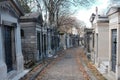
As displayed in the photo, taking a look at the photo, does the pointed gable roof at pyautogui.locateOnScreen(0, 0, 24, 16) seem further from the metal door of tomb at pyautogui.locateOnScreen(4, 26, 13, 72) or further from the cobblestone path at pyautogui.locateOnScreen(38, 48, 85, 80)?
the cobblestone path at pyautogui.locateOnScreen(38, 48, 85, 80)

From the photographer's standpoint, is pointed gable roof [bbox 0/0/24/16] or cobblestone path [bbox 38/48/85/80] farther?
cobblestone path [bbox 38/48/85/80]

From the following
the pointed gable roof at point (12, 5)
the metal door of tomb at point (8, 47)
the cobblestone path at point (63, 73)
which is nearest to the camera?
the pointed gable roof at point (12, 5)

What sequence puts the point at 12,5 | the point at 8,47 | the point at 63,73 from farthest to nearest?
the point at 63,73, the point at 8,47, the point at 12,5

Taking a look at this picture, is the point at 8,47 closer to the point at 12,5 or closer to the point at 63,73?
the point at 12,5

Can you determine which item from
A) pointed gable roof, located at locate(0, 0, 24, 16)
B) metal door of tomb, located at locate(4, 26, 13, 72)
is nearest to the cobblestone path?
metal door of tomb, located at locate(4, 26, 13, 72)

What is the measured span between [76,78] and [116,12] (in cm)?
386

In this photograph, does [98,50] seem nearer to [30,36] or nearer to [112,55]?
[112,55]

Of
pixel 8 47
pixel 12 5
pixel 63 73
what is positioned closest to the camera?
pixel 12 5

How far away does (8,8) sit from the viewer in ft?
30.2

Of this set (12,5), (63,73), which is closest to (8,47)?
(12,5)

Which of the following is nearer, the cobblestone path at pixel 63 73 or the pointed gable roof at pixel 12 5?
the pointed gable roof at pixel 12 5

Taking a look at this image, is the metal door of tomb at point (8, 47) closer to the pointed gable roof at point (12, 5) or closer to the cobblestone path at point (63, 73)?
the pointed gable roof at point (12, 5)

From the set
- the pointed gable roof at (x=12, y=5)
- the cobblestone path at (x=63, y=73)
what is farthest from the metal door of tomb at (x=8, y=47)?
the cobblestone path at (x=63, y=73)

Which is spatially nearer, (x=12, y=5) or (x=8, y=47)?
(x=12, y=5)
